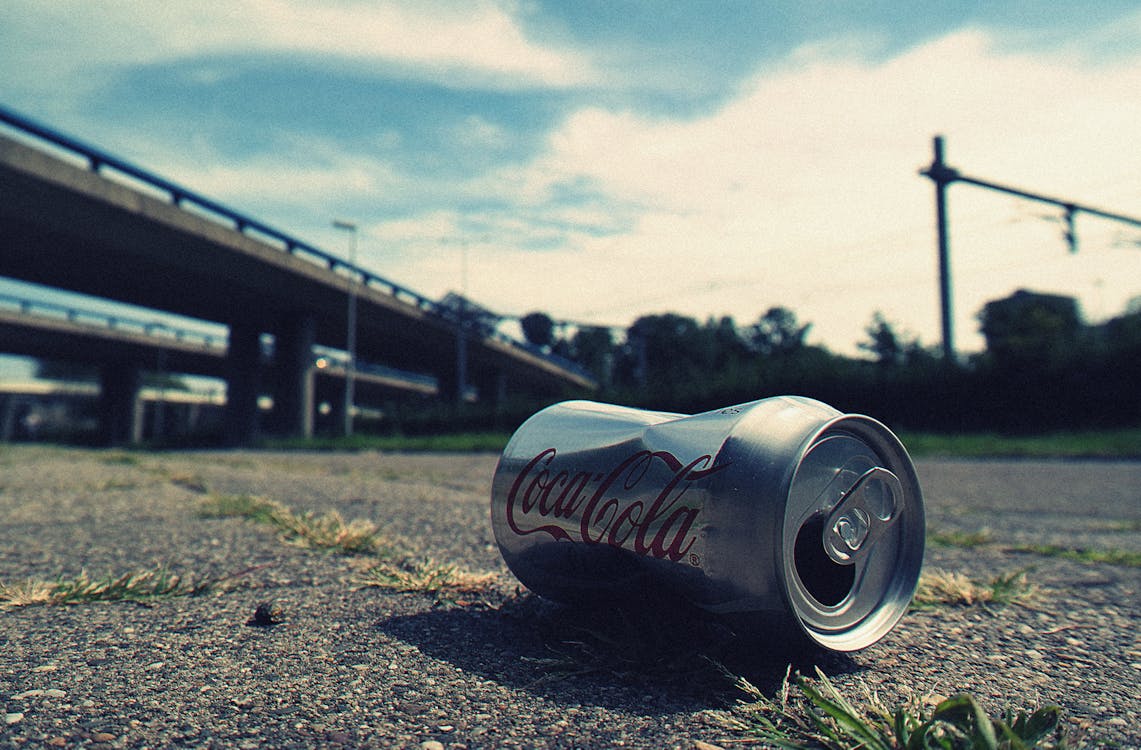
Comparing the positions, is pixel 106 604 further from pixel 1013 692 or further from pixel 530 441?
pixel 1013 692

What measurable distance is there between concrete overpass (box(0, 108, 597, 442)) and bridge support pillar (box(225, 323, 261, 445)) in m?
0.04

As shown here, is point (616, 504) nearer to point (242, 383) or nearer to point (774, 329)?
point (242, 383)

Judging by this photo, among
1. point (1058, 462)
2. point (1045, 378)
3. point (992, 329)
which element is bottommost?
point (1058, 462)

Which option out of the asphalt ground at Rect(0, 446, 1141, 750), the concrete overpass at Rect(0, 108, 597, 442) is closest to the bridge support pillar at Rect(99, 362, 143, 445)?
the concrete overpass at Rect(0, 108, 597, 442)

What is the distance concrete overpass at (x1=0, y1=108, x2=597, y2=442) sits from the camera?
1650 cm

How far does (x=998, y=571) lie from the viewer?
2.80 m

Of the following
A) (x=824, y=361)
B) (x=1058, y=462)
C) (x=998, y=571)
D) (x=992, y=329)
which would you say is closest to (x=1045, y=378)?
(x=824, y=361)

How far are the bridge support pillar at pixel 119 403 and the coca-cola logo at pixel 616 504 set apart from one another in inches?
1745

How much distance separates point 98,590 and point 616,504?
4.93ft

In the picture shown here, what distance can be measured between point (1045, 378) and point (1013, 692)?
18871 mm

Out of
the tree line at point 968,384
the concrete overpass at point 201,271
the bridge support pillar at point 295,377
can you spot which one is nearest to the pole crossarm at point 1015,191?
the tree line at point 968,384

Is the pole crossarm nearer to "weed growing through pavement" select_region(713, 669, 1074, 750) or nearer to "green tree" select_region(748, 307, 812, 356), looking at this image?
"weed growing through pavement" select_region(713, 669, 1074, 750)

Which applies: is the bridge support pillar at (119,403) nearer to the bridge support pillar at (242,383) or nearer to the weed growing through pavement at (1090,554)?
the bridge support pillar at (242,383)

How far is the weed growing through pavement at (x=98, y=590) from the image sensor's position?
2.05m
